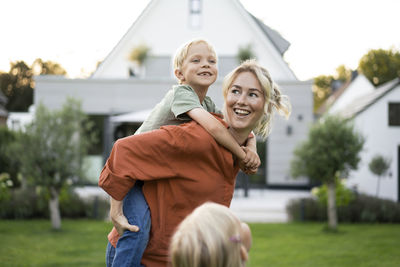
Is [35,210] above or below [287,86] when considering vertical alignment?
below

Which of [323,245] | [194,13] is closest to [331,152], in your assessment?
[323,245]

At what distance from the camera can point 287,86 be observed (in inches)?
667

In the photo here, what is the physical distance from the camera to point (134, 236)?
1.96 m

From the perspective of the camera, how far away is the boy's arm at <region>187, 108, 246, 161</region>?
1983mm

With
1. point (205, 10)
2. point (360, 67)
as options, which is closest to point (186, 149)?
point (205, 10)

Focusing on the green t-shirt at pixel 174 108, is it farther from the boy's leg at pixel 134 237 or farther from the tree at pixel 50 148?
the tree at pixel 50 148

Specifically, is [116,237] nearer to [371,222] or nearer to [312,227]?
[312,227]

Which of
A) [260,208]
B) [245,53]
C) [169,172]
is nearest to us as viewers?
[169,172]

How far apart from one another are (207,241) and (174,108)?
0.77 metres

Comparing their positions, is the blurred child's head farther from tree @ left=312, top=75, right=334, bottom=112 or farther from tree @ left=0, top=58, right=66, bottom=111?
tree @ left=312, top=75, right=334, bottom=112

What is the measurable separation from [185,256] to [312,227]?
9.88 m

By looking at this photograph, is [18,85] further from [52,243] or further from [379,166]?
[52,243]

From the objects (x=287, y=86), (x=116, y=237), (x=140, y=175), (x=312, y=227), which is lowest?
(x=312, y=227)

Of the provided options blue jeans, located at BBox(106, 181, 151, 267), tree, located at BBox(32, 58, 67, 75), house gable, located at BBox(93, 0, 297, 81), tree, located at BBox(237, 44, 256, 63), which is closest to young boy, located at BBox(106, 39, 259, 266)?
blue jeans, located at BBox(106, 181, 151, 267)
